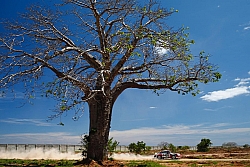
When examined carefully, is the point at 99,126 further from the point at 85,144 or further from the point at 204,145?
the point at 204,145

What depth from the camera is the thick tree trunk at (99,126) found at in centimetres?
1419

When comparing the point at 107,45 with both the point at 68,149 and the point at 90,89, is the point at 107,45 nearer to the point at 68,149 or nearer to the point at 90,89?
the point at 90,89

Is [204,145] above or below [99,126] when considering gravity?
below

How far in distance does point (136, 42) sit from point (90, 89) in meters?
3.45

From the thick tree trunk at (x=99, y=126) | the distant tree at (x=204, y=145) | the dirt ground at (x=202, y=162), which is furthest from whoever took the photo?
the distant tree at (x=204, y=145)

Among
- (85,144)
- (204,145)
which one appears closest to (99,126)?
(85,144)

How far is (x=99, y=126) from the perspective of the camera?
47.4 feet

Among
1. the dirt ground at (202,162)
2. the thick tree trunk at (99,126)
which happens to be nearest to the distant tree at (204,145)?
the dirt ground at (202,162)

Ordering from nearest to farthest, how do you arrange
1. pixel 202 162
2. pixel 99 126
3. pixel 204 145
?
1. pixel 99 126
2. pixel 202 162
3. pixel 204 145

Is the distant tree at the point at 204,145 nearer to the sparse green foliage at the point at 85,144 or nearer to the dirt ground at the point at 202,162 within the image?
the dirt ground at the point at 202,162

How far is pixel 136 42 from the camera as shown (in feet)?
46.8

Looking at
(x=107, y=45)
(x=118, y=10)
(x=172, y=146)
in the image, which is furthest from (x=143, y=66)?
(x=172, y=146)

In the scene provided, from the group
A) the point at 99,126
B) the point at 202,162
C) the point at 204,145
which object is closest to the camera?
the point at 99,126

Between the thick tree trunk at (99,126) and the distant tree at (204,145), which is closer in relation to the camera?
Result: the thick tree trunk at (99,126)
